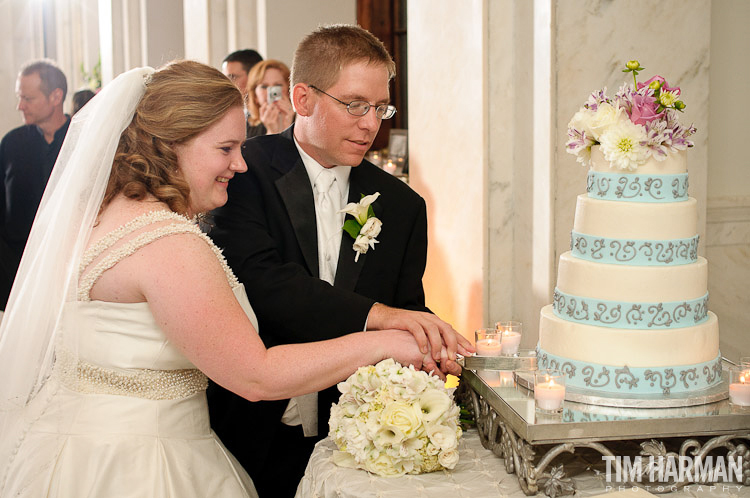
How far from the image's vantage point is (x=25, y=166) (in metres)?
6.88

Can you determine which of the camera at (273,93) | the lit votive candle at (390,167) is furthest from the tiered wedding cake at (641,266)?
the lit votive candle at (390,167)

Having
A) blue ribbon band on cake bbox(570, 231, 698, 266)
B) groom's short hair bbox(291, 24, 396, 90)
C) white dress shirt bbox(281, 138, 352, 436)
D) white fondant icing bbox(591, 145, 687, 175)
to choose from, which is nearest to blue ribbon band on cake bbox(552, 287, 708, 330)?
blue ribbon band on cake bbox(570, 231, 698, 266)

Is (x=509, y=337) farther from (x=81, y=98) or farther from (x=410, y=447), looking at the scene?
(x=81, y=98)

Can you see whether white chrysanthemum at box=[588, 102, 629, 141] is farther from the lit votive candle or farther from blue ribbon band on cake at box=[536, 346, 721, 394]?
the lit votive candle

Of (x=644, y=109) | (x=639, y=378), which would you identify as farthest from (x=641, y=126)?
(x=639, y=378)

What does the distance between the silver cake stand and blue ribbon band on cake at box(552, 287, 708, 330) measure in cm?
20

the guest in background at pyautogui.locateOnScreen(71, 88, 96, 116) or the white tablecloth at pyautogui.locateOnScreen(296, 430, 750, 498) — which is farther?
the guest in background at pyautogui.locateOnScreen(71, 88, 96, 116)

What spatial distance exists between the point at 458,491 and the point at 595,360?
1.74 ft

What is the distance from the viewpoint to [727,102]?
4234 mm

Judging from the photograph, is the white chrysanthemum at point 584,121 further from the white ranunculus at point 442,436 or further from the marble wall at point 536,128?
the marble wall at point 536,128

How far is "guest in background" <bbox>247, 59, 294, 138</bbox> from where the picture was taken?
6391 mm

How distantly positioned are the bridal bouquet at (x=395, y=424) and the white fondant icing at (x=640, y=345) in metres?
0.39

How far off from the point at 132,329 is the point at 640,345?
145 cm

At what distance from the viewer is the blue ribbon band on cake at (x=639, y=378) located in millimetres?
2299
